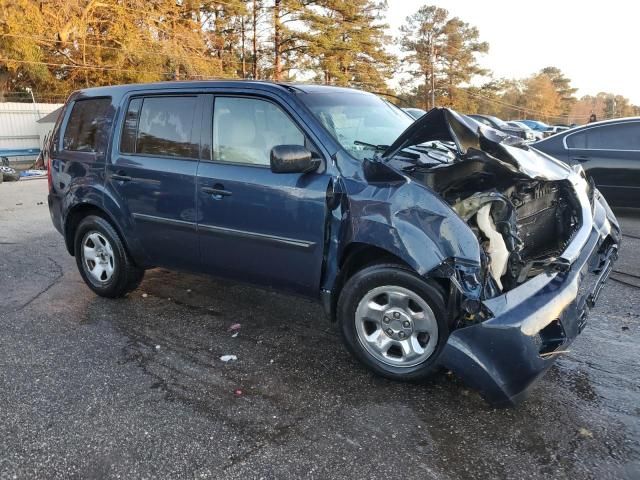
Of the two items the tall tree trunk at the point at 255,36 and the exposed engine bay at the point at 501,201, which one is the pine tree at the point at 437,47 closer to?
the tall tree trunk at the point at 255,36

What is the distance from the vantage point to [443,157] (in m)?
3.61

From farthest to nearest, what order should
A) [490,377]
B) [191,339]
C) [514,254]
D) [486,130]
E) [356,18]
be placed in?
[356,18] < [191,339] < [486,130] < [514,254] < [490,377]

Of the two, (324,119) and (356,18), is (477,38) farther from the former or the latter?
(324,119)

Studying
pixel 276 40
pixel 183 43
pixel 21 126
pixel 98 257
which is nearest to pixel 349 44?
pixel 276 40

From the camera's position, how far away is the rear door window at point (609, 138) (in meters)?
7.68

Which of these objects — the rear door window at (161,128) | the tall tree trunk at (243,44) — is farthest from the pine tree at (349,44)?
the rear door window at (161,128)

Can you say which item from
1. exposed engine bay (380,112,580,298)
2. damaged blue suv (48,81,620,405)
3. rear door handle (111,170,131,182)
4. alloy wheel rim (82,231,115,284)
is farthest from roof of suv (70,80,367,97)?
alloy wheel rim (82,231,115,284)

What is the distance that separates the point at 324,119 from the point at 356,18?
40.2m

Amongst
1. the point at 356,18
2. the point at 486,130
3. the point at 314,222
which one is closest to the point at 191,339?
the point at 314,222

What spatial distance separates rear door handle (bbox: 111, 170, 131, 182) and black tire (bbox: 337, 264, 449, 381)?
220 cm

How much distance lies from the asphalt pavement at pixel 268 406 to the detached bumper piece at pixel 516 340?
28 cm

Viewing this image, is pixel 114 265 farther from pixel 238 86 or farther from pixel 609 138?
pixel 609 138

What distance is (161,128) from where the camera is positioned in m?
4.36

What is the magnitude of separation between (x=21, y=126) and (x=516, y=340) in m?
24.0
